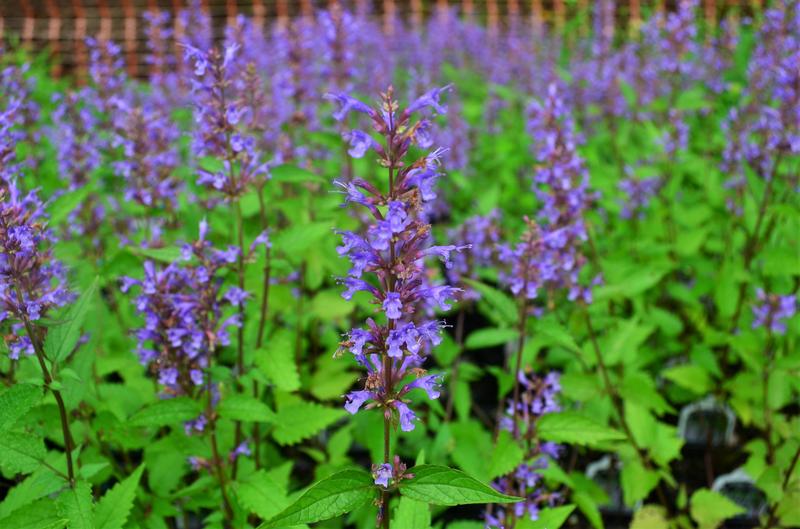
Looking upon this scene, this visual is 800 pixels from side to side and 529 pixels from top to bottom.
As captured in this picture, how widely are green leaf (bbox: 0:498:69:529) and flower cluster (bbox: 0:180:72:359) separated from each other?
1.99 ft

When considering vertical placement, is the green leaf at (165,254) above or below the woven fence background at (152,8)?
below

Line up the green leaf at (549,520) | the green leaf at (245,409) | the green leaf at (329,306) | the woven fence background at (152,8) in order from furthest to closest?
1. the woven fence background at (152,8)
2. the green leaf at (329,306)
3. the green leaf at (549,520)
4. the green leaf at (245,409)

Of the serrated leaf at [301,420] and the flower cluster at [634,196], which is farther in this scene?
the flower cluster at [634,196]

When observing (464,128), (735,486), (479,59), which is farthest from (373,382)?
(479,59)

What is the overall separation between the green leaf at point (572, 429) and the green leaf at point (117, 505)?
1.83 metres

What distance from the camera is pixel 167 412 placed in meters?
3.07

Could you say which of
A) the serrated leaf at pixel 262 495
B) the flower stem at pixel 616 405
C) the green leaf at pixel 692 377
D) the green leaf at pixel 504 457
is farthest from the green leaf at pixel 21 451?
the green leaf at pixel 692 377

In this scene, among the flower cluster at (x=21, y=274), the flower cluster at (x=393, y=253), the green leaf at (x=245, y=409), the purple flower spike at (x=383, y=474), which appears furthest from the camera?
the green leaf at (x=245, y=409)

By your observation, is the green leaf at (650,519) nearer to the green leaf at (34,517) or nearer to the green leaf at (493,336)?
the green leaf at (493,336)

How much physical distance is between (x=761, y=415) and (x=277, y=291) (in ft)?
10.6

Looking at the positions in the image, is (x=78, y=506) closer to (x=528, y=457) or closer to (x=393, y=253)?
(x=393, y=253)

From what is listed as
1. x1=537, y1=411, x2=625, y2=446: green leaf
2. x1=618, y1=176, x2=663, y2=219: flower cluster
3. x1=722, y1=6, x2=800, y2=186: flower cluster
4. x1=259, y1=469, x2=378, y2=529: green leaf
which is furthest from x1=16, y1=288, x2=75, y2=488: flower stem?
x1=618, y1=176, x2=663, y2=219: flower cluster

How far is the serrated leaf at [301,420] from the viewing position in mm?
3584

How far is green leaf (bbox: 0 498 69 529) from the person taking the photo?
2809 millimetres
